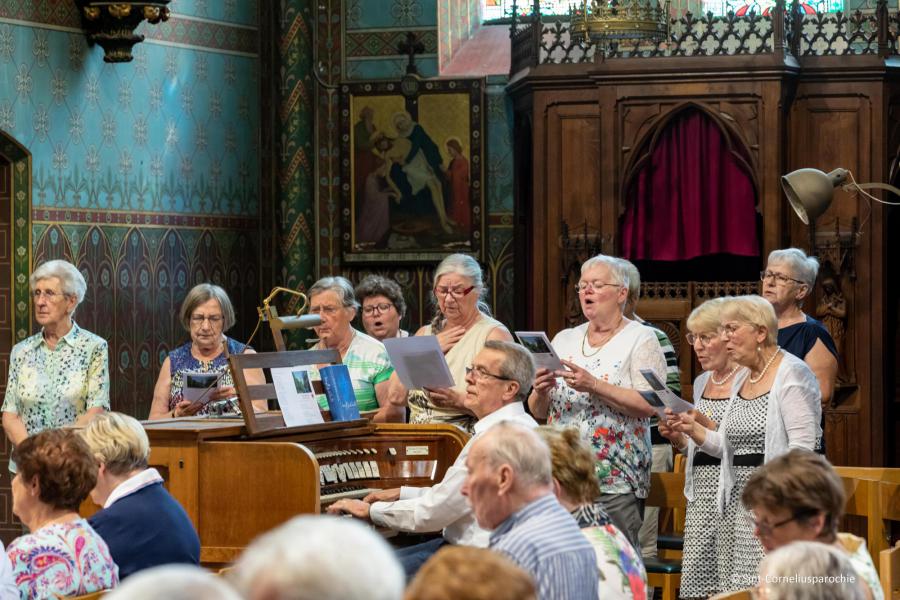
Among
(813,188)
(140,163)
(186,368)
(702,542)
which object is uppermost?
(140,163)

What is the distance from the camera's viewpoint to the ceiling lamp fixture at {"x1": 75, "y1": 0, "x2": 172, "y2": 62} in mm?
9750

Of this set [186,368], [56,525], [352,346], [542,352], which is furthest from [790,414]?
A: [186,368]

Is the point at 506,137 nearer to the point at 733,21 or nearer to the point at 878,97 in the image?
the point at 733,21

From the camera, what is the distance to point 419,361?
5.86 meters

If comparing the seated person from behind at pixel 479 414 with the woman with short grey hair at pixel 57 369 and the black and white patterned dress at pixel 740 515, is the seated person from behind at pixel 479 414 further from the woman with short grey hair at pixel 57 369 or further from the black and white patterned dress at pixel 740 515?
the woman with short grey hair at pixel 57 369

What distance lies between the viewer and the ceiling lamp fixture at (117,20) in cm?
975

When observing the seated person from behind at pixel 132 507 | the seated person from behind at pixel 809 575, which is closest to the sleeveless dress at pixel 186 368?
the seated person from behind at pixel 132 507

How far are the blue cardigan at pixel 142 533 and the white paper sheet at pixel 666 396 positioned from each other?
175 centimetres

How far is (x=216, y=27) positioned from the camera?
1096 cm

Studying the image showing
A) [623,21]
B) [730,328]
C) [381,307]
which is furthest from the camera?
[623,21]

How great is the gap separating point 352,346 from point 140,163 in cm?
403

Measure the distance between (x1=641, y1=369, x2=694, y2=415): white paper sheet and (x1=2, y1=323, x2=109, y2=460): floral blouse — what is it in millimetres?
2744

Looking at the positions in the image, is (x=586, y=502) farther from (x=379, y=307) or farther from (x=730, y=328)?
(x=379, y=307)

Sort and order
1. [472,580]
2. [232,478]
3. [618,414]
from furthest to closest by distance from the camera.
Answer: [618,414] < [232,478] < [472,580]
